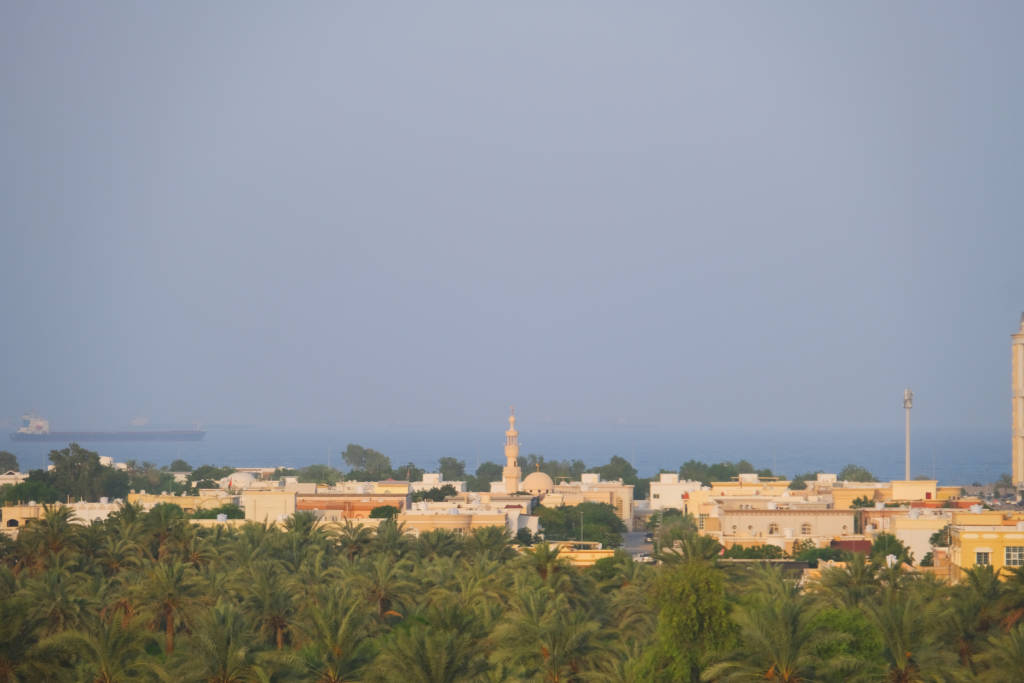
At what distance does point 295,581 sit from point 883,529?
35380 millimetres

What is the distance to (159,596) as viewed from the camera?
46.4m

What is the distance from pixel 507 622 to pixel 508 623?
14.9 inches

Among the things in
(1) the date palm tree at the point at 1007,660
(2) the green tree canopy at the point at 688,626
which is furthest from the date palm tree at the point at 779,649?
(1) the date palm tree at the point at 1007,660

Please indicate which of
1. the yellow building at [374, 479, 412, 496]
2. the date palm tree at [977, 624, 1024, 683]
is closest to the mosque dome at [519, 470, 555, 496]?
the yellow building at [374, 479, 412, 496]

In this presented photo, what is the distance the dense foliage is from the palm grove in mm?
51

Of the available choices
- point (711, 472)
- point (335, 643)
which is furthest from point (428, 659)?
point (711, 472)

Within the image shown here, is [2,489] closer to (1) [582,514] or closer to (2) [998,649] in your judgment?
(1) [582,514]

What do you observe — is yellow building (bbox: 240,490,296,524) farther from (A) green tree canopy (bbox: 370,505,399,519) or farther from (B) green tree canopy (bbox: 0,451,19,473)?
(B) green tree canopy (bbox: 0,451,19,473)

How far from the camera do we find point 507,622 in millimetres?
41719

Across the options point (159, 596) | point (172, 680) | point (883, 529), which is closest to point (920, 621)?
point (172, 680)

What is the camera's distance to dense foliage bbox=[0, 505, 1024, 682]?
36562mm

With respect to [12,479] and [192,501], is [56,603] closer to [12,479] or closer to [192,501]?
[192,501]

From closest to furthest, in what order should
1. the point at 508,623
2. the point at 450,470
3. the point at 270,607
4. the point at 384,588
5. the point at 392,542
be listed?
the point at 508,623 < the point at 270,607 < the point at 384,588 < the point at 392,542 < the point at 450,470

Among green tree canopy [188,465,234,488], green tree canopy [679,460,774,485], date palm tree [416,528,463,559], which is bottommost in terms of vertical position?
date palm tree [416,528,463,559]
